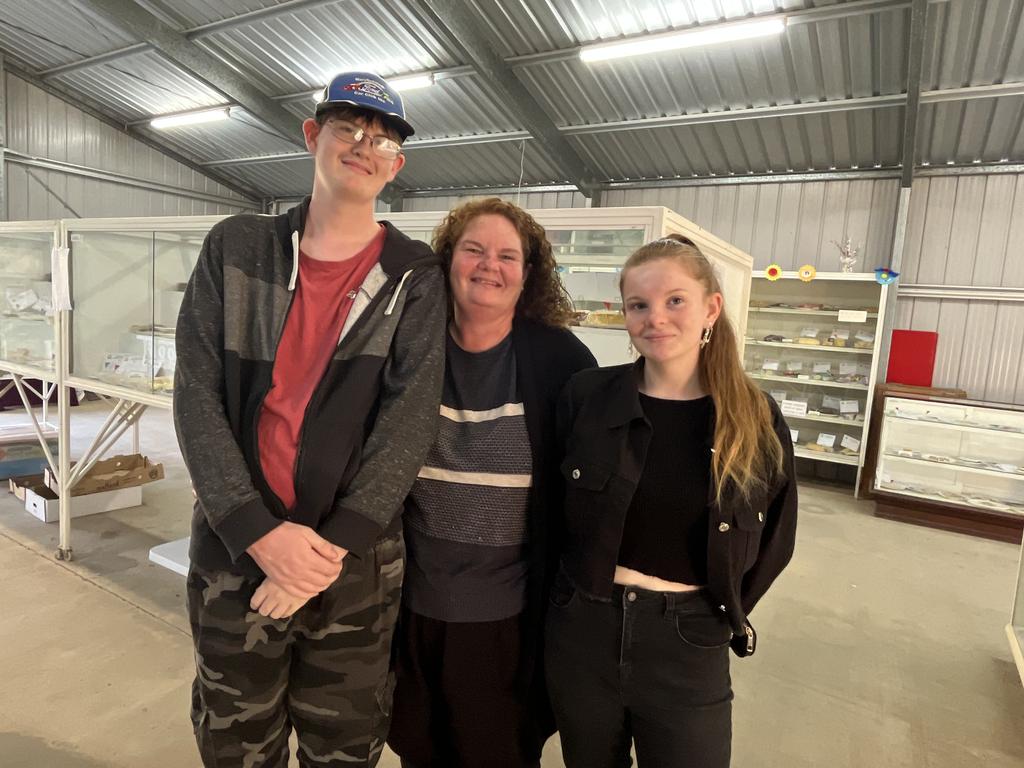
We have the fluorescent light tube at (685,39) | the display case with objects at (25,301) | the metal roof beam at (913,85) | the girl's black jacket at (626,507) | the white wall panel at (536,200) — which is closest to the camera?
the girl's black jacket at (626,507)

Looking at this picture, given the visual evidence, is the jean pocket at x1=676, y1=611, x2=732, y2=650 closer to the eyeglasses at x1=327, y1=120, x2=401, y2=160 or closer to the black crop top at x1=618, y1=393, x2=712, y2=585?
the black crop top at x1=618, y1=393, x2=712, y2=585

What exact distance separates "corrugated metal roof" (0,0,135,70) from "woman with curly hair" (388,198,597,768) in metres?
8.56

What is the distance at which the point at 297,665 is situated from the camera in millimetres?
1286

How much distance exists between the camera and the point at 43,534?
408 cm

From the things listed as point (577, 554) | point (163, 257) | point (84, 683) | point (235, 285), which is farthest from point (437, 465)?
point (163, 257)

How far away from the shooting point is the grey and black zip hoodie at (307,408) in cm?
Answer: 117

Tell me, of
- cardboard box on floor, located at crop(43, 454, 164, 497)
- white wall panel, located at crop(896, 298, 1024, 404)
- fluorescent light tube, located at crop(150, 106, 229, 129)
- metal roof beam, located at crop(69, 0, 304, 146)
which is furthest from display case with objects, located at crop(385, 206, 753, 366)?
fluorescent light tube, located at crop(150, 106, 229, 129)

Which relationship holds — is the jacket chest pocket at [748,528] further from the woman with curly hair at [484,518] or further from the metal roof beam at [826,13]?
the metal roof beam at [826,13]

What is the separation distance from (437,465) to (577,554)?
0.36 meters

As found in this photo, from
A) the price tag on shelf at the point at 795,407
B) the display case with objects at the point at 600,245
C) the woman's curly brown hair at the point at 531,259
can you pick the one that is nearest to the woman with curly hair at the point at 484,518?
the woman's curly brown hair at the point at 531,259

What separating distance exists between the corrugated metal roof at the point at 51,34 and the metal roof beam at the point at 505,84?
15.4ft

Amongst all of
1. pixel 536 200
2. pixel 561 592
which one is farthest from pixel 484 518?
pixel 536 200

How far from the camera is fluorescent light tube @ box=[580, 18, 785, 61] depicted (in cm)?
510

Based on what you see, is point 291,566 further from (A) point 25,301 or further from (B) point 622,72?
(B) point 622,72
